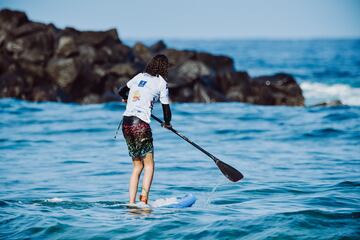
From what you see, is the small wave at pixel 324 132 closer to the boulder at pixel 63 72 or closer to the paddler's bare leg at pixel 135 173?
the paddler's bare leg at pixel 135 173

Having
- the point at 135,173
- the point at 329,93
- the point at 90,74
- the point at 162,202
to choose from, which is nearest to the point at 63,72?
the point at 90,74

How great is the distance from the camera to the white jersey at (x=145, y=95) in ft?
29.6

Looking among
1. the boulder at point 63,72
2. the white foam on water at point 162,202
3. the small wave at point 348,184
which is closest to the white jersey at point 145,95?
the white foam on water at point 162,202

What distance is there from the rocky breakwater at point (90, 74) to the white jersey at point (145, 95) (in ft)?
66.4

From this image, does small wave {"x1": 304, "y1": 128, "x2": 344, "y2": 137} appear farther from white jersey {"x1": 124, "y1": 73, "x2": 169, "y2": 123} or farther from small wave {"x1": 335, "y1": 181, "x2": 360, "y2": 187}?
white jersey {"x1": 124, "y1": 73, "x2": 169, "y2": 123}

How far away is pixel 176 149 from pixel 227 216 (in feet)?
24.6

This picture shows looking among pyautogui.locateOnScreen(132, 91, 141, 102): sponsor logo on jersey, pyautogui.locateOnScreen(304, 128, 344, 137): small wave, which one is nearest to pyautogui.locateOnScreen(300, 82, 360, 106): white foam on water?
pyautogui.locateOnScreen(304, 128, 344, 137): small wave

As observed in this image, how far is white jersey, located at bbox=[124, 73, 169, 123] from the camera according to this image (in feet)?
29.6

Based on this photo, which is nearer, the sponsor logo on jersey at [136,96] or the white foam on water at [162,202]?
the sponsor logo on jersey at [136,96]

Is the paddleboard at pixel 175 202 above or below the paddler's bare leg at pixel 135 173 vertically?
below

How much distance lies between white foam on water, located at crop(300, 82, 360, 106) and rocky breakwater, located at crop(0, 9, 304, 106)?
5473mm

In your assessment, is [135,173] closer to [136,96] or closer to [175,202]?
[175,202]

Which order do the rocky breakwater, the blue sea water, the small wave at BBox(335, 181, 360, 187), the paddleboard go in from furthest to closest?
the rocky breakwater → the small wave at BBox(335, 181, 360, 187) → the paddleboard → the blue sea water

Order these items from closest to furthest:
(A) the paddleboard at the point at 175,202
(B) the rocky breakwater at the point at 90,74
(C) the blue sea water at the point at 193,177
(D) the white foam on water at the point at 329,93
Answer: (C) the blue sea water at the point at 193,177, (A) the paddleboard at the point at 175,202, (B) the rocky breakwater at the point at 90,74, (D) the white foam on water at the point at 329,93
